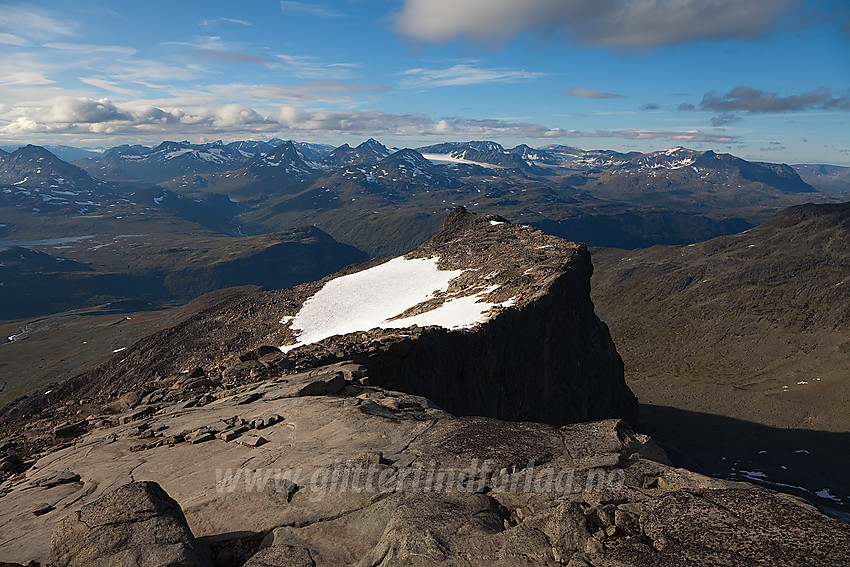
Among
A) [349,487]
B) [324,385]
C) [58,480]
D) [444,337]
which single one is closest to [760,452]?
[444,337]

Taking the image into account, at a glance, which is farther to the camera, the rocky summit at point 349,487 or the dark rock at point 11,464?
the dark rock at point 11,464

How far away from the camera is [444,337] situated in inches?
1612

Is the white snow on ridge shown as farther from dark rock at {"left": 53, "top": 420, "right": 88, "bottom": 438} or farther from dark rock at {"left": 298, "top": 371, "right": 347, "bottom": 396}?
dark rock at {"left": 53, "top": 420, "right": 88, "bottom": 438}

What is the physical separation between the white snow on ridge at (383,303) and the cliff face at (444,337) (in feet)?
0.65

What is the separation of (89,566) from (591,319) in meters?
63.7

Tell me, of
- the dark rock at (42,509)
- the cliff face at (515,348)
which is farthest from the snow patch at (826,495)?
the dark rock at (42,509)

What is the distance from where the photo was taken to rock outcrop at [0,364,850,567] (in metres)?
10.8

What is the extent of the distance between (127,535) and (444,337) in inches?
1208

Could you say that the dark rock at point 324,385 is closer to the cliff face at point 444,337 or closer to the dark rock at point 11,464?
the cliff face at point 444,337

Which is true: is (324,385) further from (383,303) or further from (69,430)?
(383,303)

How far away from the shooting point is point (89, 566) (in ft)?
36.5

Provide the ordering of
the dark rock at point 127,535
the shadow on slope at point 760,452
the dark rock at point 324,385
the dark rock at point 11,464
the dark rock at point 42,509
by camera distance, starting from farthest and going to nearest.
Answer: the shadow on slope at point 760,452, the dark rock at point 324,385, the dark rock at point 11,464, the dark rock at point 42,509, the dark rock at point 127,535

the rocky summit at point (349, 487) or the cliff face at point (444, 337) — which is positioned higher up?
the rocky summit at point (349, 487)

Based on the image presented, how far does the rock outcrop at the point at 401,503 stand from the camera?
10766 mm
